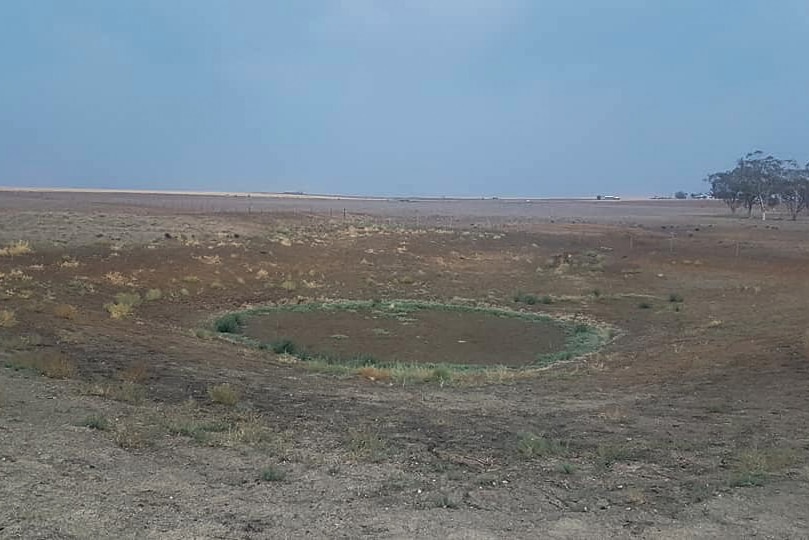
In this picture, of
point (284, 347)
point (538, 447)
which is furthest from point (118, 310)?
point (538, 447)


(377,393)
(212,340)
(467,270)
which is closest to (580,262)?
(467,270)

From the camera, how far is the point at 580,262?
45.8 meters

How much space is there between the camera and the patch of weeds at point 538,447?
9438 millimetres

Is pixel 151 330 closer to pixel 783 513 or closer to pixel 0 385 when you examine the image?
pixel 0 385

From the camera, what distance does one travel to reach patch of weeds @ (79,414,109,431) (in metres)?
9.50

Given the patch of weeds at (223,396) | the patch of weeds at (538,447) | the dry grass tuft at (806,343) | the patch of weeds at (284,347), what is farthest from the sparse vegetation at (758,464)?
the patch of weeds at (284,347)

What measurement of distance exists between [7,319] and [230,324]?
717 centimetres

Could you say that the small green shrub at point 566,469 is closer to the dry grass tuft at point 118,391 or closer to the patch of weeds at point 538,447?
the patch of weeds at point 538,447

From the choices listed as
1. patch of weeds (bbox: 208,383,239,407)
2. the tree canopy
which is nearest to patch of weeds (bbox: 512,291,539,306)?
patch of weeds (bbox: 208,383,239,407)

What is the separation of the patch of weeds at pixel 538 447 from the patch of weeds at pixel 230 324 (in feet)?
49.9

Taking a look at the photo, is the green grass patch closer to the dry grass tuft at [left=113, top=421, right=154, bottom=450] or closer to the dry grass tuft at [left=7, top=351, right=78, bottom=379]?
the dry grass tuft at [left=7, top=351, right=78, bottom=379]

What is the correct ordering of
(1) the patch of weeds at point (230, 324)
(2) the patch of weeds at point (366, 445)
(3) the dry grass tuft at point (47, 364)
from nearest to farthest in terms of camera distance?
(2) the patch of weeds at point (366, 445) → (3) the dry grass tuft at point (47, 364) → (1) the patch of weeds at point (230, 324)

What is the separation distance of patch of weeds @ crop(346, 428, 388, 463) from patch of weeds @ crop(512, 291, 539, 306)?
2278 centimetres

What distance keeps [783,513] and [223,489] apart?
5.37 metres
